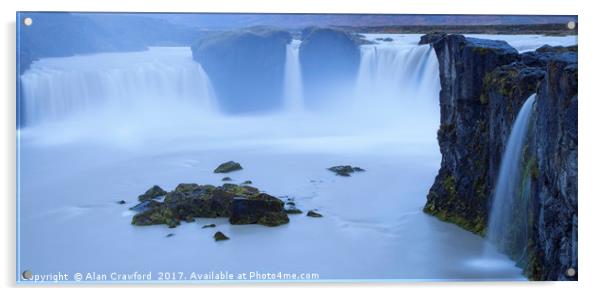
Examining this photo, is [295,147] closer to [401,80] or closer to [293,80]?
[293,80]

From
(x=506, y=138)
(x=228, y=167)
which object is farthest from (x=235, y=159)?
(x=506, y=138)

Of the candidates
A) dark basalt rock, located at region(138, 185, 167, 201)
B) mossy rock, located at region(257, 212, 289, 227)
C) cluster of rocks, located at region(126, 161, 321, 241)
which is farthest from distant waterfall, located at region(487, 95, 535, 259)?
dark basalt rock, located at region(138, 185, 167, 201)

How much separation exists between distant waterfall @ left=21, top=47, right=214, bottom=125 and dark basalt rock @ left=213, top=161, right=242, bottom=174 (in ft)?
2.62

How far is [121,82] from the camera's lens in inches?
392

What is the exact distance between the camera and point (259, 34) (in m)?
9.19

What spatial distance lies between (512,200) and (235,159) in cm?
325

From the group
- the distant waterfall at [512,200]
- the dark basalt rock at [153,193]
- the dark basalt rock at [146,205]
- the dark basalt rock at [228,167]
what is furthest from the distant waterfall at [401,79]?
the dark basalt rock at [146,205]

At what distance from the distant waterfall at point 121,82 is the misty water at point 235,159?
0.07 ft

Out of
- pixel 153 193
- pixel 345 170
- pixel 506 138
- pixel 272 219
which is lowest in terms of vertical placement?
pixel 272 219

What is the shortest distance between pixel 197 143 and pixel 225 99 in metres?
1.17

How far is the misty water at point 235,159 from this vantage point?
8.70 meters

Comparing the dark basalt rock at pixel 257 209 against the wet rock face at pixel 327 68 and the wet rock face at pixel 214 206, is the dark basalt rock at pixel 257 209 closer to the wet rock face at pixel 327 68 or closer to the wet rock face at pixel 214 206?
the wet rock face at pixel 214 206

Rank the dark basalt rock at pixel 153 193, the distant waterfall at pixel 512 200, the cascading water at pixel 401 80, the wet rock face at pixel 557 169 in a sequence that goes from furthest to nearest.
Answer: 1. the cascading water at pixel 401 80
2. the dark basalt rock at pixel 153 193
3. the distant waterfall at pixel 512 200
4. the wet rock face at pixel 557 169

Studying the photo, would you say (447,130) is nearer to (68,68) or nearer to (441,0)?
(441,0)
